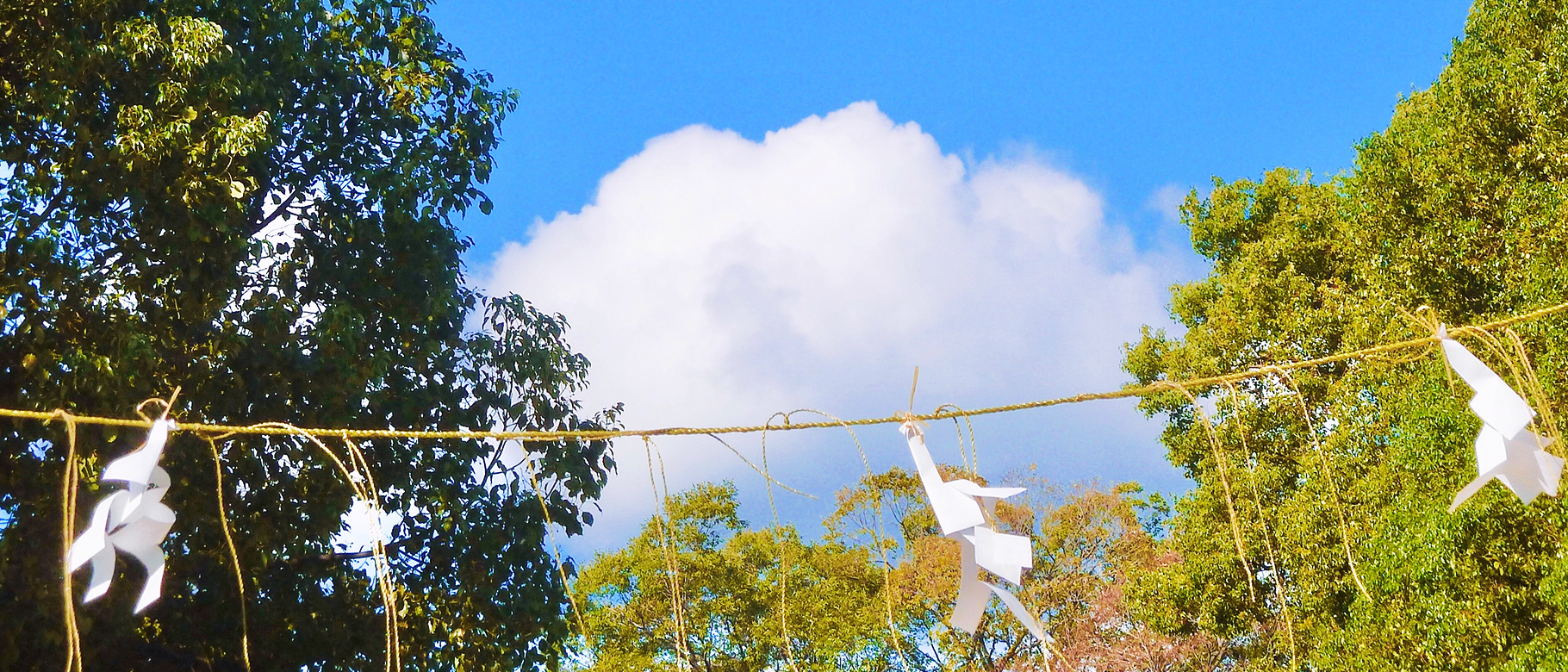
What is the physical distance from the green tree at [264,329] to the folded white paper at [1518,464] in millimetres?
3937

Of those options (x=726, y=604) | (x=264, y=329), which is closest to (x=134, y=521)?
(x=264, y=329)

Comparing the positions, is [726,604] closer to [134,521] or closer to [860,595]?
[860,595]

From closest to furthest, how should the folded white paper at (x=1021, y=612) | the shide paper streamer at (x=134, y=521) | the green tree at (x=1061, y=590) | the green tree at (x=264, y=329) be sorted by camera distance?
the shide paper streamer at (x=134, y=521)
the folded white paper at (x=1021, y=612)
the green tree at (x=264, y=329)
the green tree at (x=1061, y=590)

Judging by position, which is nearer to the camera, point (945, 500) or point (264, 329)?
point (945, 500)

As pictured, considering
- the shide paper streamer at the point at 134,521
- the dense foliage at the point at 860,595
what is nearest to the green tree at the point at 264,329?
the shide paper streamer at the point at 134,521

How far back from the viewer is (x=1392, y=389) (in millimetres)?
7184

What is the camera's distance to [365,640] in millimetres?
5863

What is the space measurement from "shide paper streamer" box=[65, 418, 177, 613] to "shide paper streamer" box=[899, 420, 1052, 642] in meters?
1.17

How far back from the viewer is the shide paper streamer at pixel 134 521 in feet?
5.60

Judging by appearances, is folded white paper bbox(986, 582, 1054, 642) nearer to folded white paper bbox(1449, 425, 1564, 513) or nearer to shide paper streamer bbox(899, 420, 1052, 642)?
shide paper streamer bbox(899, 420, 1052, 642)

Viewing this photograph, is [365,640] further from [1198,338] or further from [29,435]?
[1198,338]

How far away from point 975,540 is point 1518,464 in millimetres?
843

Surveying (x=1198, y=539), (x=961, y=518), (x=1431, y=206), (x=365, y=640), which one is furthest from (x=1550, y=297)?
(x=365, y=640)

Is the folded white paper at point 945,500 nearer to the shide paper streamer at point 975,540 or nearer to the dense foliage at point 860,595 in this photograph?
the shide paper streamer at point 975,540
